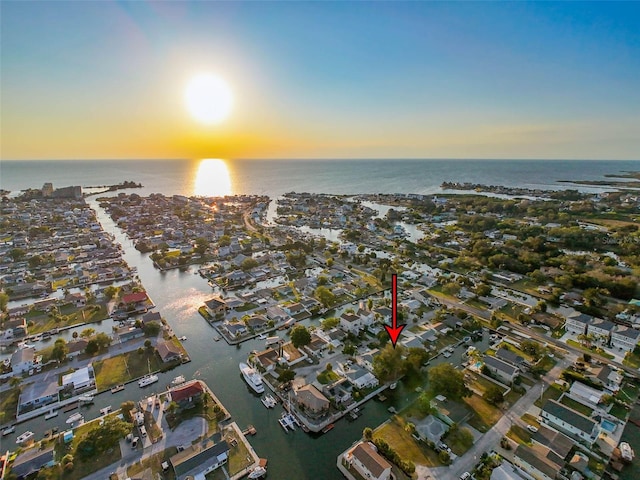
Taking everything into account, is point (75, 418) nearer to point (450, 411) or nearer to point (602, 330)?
point (450, 411)

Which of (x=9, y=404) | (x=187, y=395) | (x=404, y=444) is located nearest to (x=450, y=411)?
(x=404, y=444)

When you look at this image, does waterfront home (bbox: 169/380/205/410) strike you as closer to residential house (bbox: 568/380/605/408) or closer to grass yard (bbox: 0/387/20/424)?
grass yard (bbox: 0/387/20/424)

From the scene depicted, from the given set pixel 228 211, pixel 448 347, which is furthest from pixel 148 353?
pixel 228 211

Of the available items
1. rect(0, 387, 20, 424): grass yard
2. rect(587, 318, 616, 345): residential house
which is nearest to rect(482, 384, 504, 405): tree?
rect(587, 318, 616, 345): residential house

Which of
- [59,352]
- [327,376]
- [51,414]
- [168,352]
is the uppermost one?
[59,352]

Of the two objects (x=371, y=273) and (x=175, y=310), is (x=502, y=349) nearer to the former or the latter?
(x=371, y=273)

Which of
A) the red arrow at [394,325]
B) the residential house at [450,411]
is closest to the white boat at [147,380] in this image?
the red arrow at [394,325]
